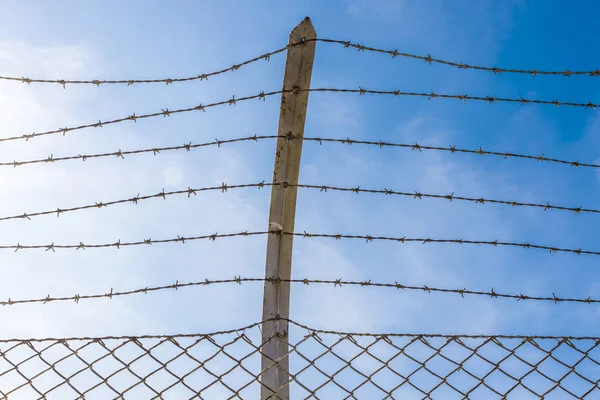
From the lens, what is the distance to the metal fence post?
268 cm

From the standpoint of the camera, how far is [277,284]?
2828 mm

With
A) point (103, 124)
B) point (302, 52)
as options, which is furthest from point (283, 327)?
point (103, 124)

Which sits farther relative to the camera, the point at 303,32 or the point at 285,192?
the point at 285,192

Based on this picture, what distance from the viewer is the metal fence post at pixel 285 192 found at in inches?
106

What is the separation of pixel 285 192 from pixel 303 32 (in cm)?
74

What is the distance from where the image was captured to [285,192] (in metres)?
2.93

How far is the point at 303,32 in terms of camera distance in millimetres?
2771

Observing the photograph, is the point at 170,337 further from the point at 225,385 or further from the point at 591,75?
the point at 591,75

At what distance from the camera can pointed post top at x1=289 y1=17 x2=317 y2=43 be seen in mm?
2768

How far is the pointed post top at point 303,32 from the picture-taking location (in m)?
2.77

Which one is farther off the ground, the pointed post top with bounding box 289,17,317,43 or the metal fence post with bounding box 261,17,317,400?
the pointed post top with bounding box 289,17,317,43

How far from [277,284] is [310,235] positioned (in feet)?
0.98

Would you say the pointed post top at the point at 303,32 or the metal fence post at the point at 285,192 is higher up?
the pointed post top at the point at 303,32

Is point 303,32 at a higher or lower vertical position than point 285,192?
higher
